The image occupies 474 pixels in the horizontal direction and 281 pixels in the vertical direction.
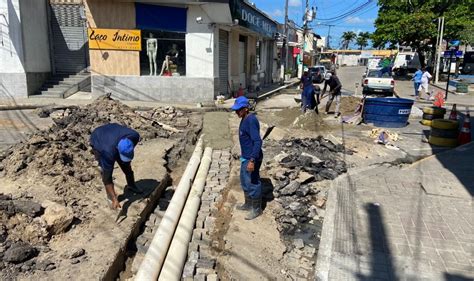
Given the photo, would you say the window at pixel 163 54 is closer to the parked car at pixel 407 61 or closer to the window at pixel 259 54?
the window at pixel 259 54

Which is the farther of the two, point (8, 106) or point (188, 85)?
point (188, 85)

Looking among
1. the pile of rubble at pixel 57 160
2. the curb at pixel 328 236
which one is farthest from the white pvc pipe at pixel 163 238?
the curb at pixel 328 236

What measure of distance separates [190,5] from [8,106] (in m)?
8.22

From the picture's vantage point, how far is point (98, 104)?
11820 mm

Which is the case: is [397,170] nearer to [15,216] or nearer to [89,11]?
[15,216]

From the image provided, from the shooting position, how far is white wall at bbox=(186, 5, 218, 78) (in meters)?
16.8

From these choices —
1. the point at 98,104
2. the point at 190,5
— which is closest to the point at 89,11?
the point at 190,5

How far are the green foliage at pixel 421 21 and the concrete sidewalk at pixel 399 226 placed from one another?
105 ft

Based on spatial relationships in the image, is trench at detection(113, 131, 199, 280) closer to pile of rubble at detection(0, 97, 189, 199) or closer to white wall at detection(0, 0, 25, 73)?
pile of rubble at detection(0, 97, 189, 199)

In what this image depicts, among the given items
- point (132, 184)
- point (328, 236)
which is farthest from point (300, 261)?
point (132, 184)

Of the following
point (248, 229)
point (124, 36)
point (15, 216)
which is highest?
point (124, 36)

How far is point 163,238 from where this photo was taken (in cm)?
457

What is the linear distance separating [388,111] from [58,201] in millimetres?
10519

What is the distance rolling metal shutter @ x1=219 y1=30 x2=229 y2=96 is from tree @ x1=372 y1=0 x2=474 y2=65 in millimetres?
23760
